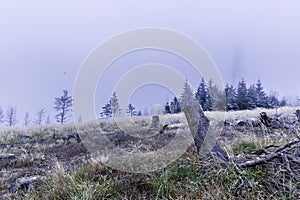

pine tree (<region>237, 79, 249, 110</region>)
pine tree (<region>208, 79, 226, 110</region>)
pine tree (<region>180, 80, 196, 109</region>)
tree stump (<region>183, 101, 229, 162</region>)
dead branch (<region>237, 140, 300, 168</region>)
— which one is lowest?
dead branch (<region>237, 140, 300, 168</region>)

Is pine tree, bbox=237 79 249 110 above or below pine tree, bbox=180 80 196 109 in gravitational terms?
above

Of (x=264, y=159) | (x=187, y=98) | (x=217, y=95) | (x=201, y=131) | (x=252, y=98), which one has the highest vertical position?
(x=252, y=98)

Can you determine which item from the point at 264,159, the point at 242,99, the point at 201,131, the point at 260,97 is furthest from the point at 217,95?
the point at 260,97

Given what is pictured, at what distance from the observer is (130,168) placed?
4375 mm

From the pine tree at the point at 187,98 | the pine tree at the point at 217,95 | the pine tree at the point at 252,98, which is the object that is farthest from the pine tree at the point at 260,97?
the pine tree at the point at 187,98

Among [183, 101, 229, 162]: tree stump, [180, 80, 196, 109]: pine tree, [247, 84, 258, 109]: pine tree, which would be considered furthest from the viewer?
[247, 84, 258, 109]: pine tree

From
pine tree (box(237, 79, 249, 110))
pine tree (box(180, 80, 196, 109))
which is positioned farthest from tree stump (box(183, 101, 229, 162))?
pine tree (box(237, 79, 249, 110))

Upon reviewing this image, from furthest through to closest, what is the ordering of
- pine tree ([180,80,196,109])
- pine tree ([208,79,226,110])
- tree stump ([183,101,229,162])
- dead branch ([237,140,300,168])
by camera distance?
1. pine tree ([208,79,226,110])
2. pine tree ([180,80,196,109])
3. tree stump ([183,101,229,162])
4. dead branch ([237,140,300,168])

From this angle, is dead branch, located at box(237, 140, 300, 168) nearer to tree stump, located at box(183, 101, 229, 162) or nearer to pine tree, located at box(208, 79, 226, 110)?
tree stump, located at box(183, 101, 229, 162)

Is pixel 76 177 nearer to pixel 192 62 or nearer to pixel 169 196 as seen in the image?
pixel 169 196

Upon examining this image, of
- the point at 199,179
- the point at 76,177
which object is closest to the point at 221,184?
the point at 199,179

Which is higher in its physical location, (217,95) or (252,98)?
(252,98)

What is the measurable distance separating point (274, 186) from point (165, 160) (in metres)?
1.72

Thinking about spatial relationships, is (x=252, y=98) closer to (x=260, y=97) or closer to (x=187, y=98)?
(x=260, y=97)
